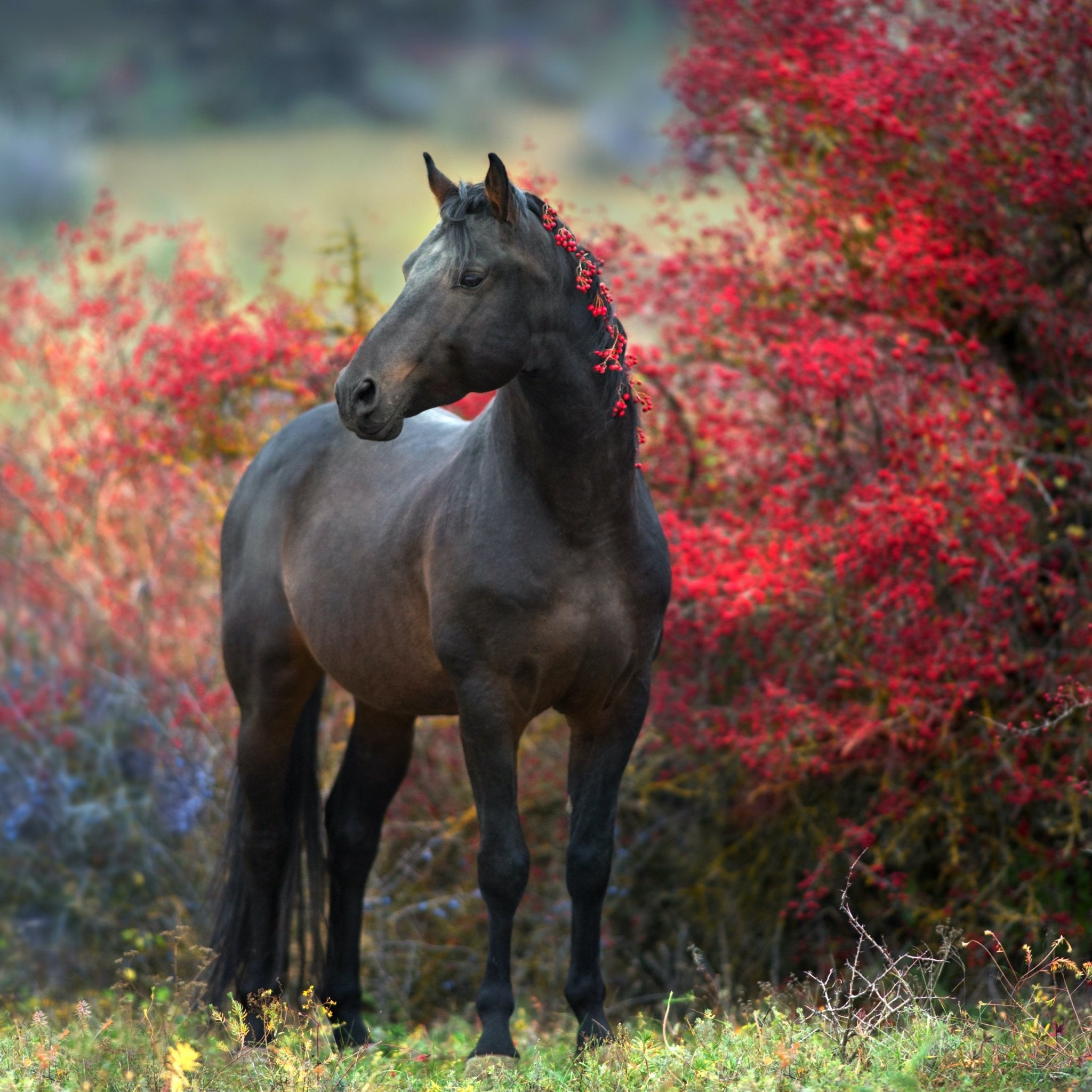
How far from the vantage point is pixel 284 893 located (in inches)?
194

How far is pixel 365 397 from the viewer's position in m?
3.48

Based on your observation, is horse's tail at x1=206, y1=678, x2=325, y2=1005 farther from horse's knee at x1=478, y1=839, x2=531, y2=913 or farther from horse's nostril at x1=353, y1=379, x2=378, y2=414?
horse's nostril at x1=353, y1=379, x2=378, y2=414

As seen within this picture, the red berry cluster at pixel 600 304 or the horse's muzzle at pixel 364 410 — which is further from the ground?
the red berry cluster at pixel 600 304

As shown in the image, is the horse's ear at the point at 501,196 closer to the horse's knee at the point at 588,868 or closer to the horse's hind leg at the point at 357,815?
the horse's knee at the point at 588,868

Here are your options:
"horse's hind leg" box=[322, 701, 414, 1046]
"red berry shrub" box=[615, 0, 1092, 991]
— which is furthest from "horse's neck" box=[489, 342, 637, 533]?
"red berry shrub" box=[615, 0, 1092, 991]

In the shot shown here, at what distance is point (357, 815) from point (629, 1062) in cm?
181

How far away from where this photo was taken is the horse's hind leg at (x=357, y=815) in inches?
194

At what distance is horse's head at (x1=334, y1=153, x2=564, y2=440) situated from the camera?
11.4 feet

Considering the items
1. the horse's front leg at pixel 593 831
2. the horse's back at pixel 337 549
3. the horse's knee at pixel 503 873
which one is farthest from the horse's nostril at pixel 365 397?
the horse's knee at pixel 503 873

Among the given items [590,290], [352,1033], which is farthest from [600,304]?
[352,1033]

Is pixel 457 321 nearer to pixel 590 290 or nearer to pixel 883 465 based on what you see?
pixel 590 290

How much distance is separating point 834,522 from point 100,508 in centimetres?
476

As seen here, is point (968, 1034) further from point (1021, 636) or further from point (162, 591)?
point (162, 591)

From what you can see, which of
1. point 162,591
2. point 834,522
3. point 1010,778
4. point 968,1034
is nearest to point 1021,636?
point 1010,778
